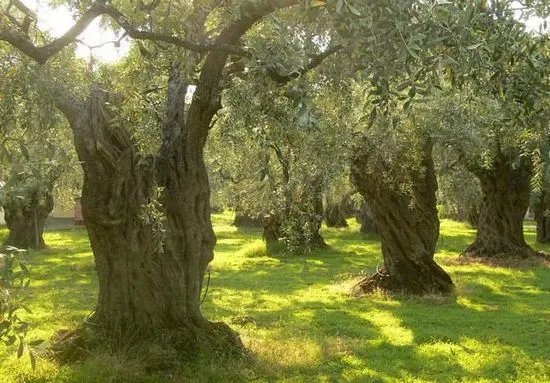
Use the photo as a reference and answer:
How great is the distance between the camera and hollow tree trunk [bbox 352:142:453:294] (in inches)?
682

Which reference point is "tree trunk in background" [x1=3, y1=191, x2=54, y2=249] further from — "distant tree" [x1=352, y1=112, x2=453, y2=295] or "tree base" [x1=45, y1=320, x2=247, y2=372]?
"tree base" [x1=45, y1=320, x2=247, y2=372]

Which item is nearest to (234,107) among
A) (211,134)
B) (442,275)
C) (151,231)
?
(151,231)

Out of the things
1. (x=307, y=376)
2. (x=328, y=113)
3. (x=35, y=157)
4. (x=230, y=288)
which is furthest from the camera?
(x=230, y=288)

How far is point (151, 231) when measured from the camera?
404 inches

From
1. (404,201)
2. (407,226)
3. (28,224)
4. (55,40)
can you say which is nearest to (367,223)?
(28,224)

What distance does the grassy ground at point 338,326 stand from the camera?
10.2 m

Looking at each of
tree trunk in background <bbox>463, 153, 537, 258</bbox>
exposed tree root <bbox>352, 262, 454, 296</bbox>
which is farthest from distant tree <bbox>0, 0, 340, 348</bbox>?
tree trunk in background <bbox>463, 153, 537, 258</bbox>

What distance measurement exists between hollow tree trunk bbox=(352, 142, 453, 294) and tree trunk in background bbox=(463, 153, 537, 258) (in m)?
8.82

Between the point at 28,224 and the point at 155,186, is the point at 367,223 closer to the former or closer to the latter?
the point at 28,224

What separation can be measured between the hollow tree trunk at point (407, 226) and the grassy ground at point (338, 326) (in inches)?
29.6

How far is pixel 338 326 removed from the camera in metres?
14.1

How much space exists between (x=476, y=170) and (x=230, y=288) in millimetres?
11316

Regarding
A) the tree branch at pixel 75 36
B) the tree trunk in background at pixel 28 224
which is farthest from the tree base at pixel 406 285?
the tree trunk in background at pixel 28 224

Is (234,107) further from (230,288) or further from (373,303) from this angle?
(230,288)
